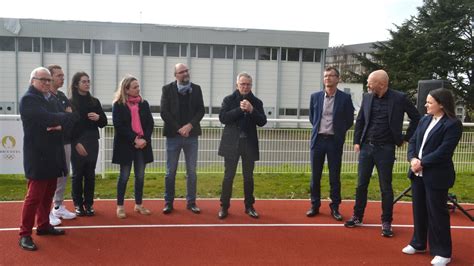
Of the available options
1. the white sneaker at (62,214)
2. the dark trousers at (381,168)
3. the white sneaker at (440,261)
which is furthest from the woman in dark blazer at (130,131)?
the white sneaker at (440,261)

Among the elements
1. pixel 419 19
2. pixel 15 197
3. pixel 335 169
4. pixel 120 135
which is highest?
pixel 419 19

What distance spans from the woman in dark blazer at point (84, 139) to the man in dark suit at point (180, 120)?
0.93 meters

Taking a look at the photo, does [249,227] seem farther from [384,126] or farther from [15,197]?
[15,197]

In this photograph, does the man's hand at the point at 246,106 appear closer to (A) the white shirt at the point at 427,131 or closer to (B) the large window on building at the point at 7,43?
(A) the white shirt at the point at 427,131

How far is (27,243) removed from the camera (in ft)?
15.3

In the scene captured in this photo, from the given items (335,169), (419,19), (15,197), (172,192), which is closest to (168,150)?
(172,192)

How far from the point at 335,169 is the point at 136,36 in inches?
1166

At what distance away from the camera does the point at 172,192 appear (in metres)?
6.30

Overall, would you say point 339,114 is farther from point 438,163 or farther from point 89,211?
point 89,211

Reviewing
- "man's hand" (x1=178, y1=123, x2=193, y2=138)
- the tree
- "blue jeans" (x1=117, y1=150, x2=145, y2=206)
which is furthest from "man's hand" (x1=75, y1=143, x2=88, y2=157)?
the tree

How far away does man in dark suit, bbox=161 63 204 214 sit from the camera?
6066mm

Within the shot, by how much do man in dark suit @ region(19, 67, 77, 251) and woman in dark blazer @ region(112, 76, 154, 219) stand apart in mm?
998

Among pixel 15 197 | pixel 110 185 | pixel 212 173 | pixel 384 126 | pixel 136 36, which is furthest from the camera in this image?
pixel 136 36

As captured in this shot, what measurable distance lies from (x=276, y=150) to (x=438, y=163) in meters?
5.50
